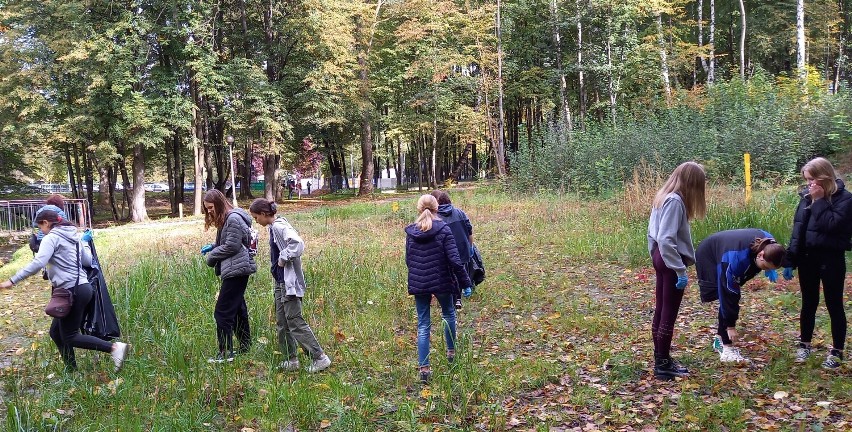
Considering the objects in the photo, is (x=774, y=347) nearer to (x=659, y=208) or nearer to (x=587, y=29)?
(x=659, y=208)

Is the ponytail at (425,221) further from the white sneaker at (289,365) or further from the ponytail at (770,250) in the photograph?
the ponytail at (770,250)

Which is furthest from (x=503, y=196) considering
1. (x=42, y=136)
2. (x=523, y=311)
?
(x=42, y=136)

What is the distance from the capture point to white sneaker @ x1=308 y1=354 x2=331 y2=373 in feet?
17.3

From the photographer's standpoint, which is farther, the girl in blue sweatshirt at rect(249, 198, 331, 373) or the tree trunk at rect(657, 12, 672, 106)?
the tree trunk at rect(657, 12, 672, 106)

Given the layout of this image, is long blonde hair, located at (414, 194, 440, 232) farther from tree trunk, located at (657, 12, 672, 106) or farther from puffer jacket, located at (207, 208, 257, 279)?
tree trunk, located at (657, 12, 672, 106)

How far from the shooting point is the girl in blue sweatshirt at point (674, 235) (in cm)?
429

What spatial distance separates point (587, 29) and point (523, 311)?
2364 cm

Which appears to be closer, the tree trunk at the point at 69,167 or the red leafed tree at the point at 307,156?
the tree trunk at the point at 69,167

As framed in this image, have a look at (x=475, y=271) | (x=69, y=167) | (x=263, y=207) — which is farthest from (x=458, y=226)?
(x=69, y=167)

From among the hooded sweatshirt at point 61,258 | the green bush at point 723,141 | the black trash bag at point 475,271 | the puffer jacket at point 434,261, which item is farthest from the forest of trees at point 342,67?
the hooded sweatshirt at point 61,258

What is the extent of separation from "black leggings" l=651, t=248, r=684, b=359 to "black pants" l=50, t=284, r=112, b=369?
4.84 m

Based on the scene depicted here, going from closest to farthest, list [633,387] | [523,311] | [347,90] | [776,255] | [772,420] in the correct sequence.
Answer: [772,420] < [776,255] < [633,387] < [523,311] < [347,90]

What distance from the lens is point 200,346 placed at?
552 cm

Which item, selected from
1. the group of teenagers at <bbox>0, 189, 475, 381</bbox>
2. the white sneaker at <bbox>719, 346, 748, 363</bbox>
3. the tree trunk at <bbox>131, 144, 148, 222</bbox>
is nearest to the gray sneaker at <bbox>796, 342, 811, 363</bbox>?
the white sneaker at <bbox>719, 346, 748, 363</bbox>
